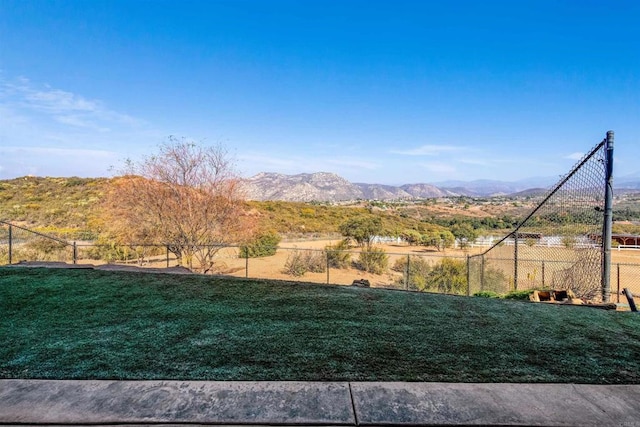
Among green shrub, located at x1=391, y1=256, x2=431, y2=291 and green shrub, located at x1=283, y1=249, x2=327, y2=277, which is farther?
green shrub, located at x1=283, y1=249, x2=327, y2=277

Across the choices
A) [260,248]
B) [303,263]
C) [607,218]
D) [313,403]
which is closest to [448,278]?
[303,263]

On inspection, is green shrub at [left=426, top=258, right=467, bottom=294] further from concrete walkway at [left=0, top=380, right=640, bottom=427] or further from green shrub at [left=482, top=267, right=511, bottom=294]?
concrete walkway at [left=0, top=380, right=640, bottom=427]

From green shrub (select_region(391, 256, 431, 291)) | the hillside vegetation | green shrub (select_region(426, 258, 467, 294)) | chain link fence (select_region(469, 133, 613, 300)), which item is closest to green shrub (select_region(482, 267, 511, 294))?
green shrub (select_region(426, 258, 467, 294))

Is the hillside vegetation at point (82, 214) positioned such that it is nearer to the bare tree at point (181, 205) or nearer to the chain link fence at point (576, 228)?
the bare tree at point (181, 205)

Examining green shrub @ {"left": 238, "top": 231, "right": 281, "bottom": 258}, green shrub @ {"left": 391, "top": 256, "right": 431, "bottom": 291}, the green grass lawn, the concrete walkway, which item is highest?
the concrete walkway

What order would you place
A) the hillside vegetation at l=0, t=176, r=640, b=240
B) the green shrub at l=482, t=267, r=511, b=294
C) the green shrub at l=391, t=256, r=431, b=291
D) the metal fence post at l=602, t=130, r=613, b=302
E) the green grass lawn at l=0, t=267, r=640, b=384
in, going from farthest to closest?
the hillside vegetation at l=0, t=176, r=640, b=240 < the green shrub at l=391, t=256, r=431, b=291 < the green shrub at l=482, t=267, r=511, b=294 < the metal fence post at l=602, t=130, r=613, b=302 < the green grass lawn at l=0, t=267, r=640, b=384

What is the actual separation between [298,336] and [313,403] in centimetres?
134

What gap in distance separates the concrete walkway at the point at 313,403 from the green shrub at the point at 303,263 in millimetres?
11457

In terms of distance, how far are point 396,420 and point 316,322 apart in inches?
81.6

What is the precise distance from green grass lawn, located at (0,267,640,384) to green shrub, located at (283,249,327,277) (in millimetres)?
8330

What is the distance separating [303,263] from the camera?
14.7 m

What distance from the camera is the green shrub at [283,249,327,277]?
1425cm

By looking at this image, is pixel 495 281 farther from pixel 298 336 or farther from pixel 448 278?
pixel 298 336

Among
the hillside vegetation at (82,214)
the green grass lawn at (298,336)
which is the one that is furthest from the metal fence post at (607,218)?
the hillside vegetation at (82,214)
